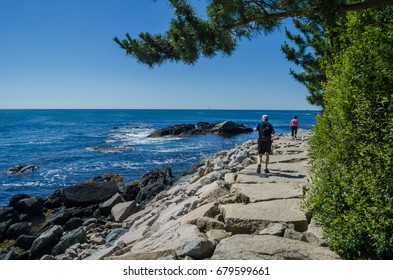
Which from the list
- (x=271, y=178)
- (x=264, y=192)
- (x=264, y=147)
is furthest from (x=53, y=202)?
(x=264, y=192)

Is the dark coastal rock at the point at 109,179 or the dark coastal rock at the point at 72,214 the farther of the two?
the dark coastal rock at the point at 109,179

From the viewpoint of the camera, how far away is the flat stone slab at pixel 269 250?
11.5 feet

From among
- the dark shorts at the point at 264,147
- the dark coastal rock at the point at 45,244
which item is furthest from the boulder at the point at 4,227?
the dark shorts at the point at 264,147

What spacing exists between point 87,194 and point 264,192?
936 cm

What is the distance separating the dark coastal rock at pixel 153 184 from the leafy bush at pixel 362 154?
870 cm

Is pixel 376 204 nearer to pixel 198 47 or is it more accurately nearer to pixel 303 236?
pixel 303 236

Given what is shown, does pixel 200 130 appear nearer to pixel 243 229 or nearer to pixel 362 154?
pixel 243 229

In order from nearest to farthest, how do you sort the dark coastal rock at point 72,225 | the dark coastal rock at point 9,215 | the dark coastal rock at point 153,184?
the dark coastal rock at point 72,225
the dark coastal rock at point 9,215
the dark coastal rock at point 153,184

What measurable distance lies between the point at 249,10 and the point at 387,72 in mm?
1894

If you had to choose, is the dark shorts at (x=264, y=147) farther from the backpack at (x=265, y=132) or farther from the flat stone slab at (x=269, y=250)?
the flat stone slab at (x=269, y=250)

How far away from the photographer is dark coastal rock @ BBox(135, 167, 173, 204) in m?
12.2

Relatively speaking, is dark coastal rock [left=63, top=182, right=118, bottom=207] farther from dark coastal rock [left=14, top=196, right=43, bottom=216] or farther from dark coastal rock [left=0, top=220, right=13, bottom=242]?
dark coastal rock [left=0, top=220, right=13, bottom=242]

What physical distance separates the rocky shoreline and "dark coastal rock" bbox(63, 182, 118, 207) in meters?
0.04

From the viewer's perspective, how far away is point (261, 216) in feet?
14.7
